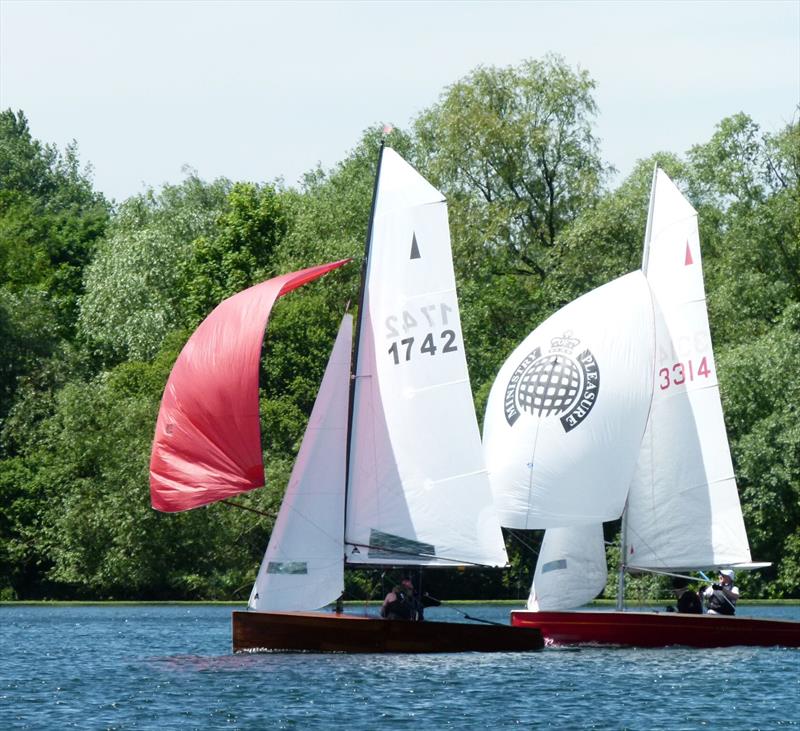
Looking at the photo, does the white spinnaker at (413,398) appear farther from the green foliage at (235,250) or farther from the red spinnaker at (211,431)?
the green foliage at (235,250)

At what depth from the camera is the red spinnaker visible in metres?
30.2

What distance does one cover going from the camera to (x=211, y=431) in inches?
1191

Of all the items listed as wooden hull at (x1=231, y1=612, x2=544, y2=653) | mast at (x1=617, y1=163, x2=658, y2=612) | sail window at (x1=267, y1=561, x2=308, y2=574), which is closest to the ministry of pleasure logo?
mast at (x1=617, y1=163, x2=658, y2=612)

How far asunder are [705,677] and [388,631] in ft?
16.8

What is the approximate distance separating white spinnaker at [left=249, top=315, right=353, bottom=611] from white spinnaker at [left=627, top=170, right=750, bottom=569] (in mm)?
7219

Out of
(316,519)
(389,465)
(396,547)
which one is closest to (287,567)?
(316,519)

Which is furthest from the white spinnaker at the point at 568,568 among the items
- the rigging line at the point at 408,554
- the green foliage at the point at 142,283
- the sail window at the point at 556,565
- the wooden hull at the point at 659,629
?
the green foliage at the point at 142,283

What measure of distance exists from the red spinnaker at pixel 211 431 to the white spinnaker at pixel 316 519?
1.55m

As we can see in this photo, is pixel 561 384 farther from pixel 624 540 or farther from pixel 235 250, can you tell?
pixel 235 250

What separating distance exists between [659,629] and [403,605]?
5.55 metres

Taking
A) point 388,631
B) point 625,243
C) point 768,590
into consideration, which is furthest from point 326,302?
point 388,631

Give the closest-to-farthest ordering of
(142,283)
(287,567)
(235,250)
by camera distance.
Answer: (287,567) < (235,250) < (142,283)

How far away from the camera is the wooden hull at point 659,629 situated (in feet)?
114

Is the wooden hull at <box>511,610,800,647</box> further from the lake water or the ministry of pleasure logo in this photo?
the ministry of pleasure logo
